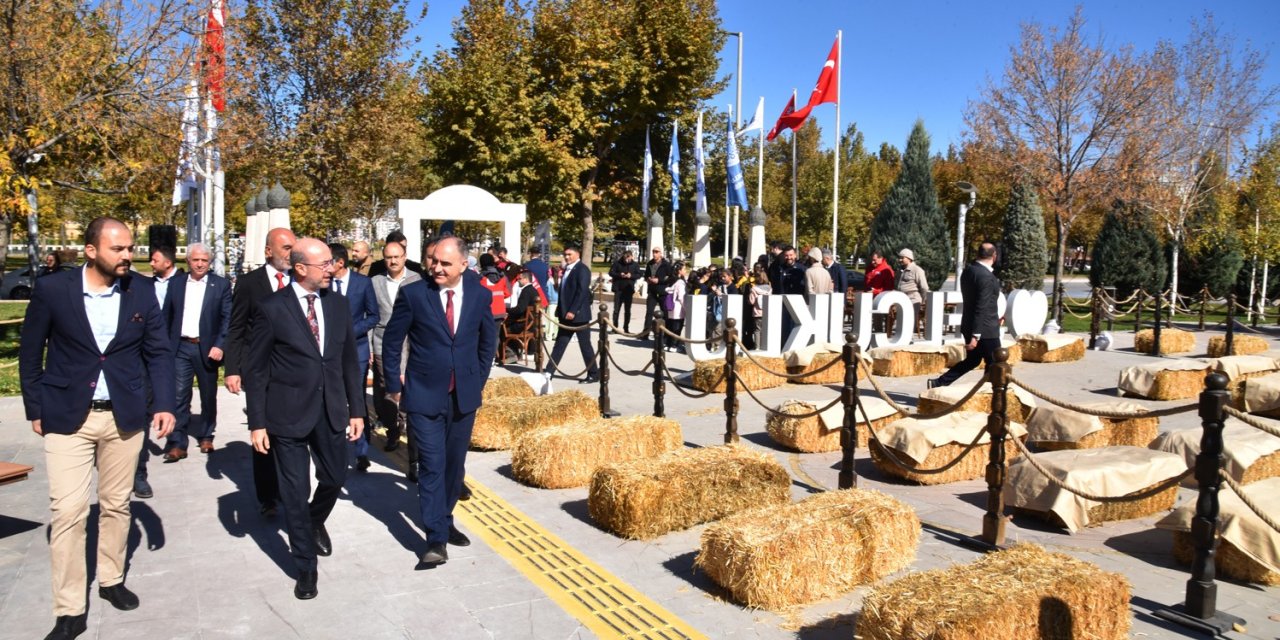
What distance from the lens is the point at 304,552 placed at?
515 centimetres

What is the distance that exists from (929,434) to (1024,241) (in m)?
29.7

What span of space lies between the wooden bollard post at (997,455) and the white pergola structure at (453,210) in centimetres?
1360

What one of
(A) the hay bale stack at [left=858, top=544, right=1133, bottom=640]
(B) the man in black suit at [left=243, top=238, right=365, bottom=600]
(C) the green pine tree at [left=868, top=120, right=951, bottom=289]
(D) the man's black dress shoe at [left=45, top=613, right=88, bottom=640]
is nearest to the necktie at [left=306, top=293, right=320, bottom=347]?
(B) the man in black suit at [left=243, top=238, right=365, bottom=600]

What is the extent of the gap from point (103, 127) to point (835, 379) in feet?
40.1

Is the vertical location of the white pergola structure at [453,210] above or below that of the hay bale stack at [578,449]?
above

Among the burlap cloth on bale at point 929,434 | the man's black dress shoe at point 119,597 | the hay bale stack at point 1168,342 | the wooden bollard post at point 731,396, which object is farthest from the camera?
the hay bale stack at point 1168,342

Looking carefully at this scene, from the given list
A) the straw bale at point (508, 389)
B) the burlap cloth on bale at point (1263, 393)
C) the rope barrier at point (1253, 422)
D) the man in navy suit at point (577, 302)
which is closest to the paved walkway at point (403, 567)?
the rope barrier at point (1253, 422)

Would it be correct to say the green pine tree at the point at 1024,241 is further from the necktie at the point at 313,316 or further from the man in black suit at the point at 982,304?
the necktie at the point at 313,316

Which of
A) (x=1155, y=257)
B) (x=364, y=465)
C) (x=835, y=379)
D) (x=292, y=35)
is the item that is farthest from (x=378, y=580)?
(x=1155, y=257)

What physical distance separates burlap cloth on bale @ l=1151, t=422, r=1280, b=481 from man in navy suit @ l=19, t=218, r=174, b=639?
7.15 m

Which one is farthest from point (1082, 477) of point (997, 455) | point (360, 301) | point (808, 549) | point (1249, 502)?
point (360, 301)

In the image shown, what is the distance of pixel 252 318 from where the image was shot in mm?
5973

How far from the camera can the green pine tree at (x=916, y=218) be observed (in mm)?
35469

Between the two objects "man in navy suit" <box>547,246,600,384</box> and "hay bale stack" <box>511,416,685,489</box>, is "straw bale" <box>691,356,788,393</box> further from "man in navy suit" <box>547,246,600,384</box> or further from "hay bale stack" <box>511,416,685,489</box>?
"hay bale stack" <box>511,416,685,489</box>
